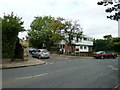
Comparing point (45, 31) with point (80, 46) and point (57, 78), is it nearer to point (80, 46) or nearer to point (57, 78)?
point (80, 46)

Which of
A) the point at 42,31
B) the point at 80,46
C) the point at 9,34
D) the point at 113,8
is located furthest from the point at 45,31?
the point at 113,8

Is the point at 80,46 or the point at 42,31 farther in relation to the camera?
the point at 80,46

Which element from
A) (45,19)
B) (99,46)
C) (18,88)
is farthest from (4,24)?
(99,46)

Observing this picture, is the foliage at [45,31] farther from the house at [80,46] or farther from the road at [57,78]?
the road at [57,78]

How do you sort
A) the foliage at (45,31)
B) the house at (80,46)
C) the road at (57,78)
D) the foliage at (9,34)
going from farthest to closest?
the house at (80,46) < the foliage at (45,31) < the foliage at (9,34) < the road at (57,78)

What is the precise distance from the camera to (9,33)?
18.4m

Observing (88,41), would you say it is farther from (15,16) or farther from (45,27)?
(15,16)

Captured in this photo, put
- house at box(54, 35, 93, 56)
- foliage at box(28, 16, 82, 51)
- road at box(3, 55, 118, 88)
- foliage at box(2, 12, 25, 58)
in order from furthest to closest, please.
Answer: house at box(54, 35, 93, 56) → foliage at box(28, 16, 82, 51) → foliage at box(2, 12, 25, 58) → road at box(3, 55, 118, 88)

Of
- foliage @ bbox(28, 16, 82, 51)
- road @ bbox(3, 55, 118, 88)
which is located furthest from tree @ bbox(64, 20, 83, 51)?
road @ bbox(3, 55, 118, 88)

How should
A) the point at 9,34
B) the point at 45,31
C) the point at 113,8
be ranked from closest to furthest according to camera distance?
1. the point at 113,8
2. the point at 9,34
3. the point at 45,31

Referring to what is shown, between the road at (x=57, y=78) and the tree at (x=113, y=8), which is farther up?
the tree at (x=113, y=8)

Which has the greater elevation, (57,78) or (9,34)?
(9,34)

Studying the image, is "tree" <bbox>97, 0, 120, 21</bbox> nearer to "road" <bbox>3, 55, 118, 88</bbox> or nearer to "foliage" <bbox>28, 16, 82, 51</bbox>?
"road" <bbox>3, 55, 118, 88</bbox>

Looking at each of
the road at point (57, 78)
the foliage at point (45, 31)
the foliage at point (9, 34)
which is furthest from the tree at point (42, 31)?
the road at point (57, 78)
